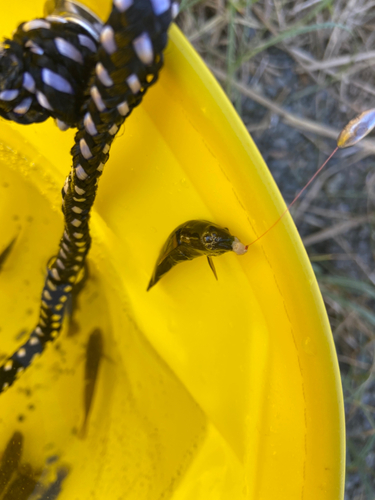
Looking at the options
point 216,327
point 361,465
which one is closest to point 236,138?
point 216,327

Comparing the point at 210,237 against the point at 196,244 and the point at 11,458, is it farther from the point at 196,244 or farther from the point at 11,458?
the point at 11,458

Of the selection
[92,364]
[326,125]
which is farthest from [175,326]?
[326,125]

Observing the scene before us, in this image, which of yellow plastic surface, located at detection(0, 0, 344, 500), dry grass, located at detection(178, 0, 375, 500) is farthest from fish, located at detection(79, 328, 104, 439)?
dry grass, located at detection(178, 0, 375, 500)

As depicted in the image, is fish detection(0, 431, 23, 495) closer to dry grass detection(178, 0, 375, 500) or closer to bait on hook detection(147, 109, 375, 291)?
bait on hook detection(147, 109, 375, 291)

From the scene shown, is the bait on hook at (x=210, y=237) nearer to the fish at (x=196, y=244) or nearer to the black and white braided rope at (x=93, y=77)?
the fish at (x=196, y=244)

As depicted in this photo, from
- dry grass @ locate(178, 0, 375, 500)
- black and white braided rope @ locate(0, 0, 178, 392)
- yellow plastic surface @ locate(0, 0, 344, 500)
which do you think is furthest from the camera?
dry grass @ locate(178, 0, 375, 500)

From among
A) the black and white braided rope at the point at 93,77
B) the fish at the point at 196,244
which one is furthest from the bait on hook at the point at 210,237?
the black and white braided rope at the point at 93,77
